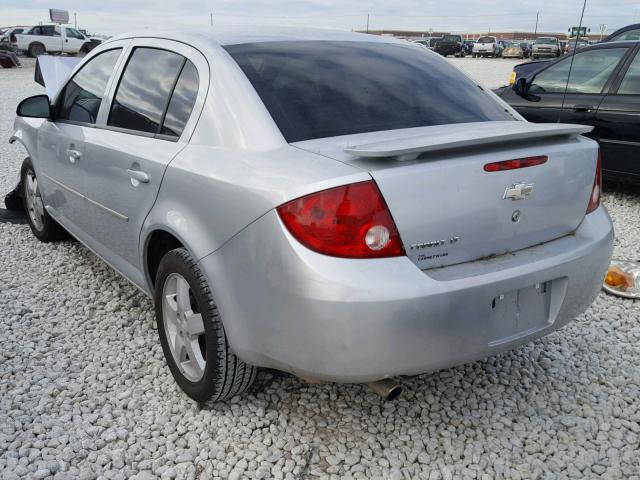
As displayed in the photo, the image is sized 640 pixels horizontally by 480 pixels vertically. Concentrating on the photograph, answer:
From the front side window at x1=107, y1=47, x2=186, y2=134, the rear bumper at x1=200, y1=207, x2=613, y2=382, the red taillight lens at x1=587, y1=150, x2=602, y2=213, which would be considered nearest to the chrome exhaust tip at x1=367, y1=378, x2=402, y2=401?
the rear bumper at x1=200, y1=207, x2=613, y2=382

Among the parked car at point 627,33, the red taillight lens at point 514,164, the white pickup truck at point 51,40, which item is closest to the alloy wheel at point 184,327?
the red taillight lens at point 514,164

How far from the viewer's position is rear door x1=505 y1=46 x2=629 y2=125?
19.5ft

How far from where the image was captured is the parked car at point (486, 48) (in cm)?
4156

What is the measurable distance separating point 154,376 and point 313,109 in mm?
1489

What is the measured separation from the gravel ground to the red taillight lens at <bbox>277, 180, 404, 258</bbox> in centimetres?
→ 90

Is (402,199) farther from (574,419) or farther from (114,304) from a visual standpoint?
(114,304)

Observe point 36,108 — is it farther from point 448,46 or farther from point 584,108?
point 448,46

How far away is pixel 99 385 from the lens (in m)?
2.88

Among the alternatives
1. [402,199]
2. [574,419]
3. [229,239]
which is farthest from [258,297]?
[574,419]

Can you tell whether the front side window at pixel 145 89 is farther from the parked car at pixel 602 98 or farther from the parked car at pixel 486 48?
the parked car at pixel 486 48

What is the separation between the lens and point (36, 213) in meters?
4.82

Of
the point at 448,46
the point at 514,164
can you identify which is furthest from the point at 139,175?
the point at 448,46

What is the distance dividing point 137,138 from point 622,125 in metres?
4.56

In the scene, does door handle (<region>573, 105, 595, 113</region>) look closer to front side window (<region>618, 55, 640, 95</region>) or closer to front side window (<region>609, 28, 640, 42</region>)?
front side window (<region>618, 55, 640, 95</region>)
